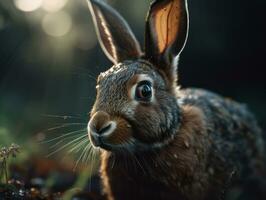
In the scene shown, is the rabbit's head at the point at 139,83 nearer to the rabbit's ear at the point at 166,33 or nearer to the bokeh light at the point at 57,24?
the rabbit's ear at the point at 166,33

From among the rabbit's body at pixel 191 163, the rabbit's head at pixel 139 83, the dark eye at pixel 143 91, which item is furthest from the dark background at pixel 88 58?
the dark eye at pixel 143 91

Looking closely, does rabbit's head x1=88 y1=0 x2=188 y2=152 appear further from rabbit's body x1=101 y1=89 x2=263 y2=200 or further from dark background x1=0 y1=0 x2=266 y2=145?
dark background x1=0 y1=0 x2=266 y2=145

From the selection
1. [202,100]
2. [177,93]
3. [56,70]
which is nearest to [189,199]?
[177,93]

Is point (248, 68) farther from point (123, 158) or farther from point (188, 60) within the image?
point (123, 158)

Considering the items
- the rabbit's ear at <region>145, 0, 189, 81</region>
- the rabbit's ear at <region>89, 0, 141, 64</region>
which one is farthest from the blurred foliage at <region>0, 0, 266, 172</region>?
the rabbit's ear at <region>145, 0, 189, 81</region>

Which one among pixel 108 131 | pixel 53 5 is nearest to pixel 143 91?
pixel 108 131

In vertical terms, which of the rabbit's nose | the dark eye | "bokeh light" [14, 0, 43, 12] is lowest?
the rabbit's nose
